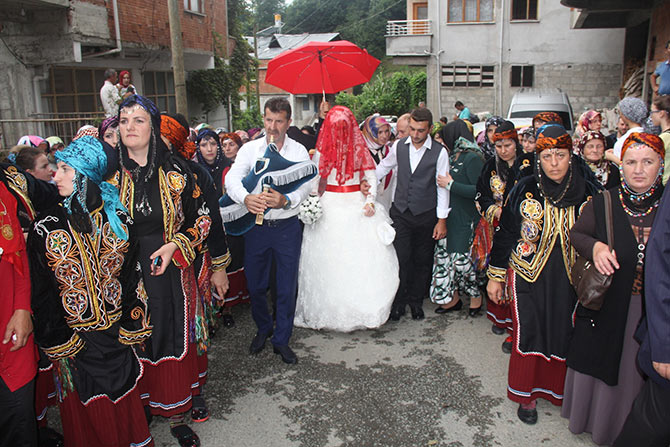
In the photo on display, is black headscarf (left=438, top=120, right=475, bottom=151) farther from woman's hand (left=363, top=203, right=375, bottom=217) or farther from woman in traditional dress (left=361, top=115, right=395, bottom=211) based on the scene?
woman's hand (left=363, top=203, right=375, bottom=217)

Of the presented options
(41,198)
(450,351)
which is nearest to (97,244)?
(41,198)

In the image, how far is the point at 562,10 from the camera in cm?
2422

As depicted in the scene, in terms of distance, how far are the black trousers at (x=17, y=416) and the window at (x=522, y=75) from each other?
2562cm

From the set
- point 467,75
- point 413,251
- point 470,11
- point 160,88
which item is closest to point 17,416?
point 413,251

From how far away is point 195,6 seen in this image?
1675cm

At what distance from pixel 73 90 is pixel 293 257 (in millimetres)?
11136

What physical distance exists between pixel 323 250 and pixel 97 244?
249 centimetres

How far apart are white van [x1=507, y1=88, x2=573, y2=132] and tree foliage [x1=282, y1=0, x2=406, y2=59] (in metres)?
36.5

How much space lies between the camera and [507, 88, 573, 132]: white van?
14709 millimetres

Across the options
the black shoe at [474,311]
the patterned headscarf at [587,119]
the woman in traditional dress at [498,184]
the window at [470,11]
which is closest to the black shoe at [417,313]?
the black shoe at [474,311]

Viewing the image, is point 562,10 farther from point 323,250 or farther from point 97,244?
point 97,244

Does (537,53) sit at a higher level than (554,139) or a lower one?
higher

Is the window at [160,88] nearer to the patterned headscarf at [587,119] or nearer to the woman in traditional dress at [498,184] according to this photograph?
the patterned headscarf at [587,119]

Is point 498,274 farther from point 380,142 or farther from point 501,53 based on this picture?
point 501,53
